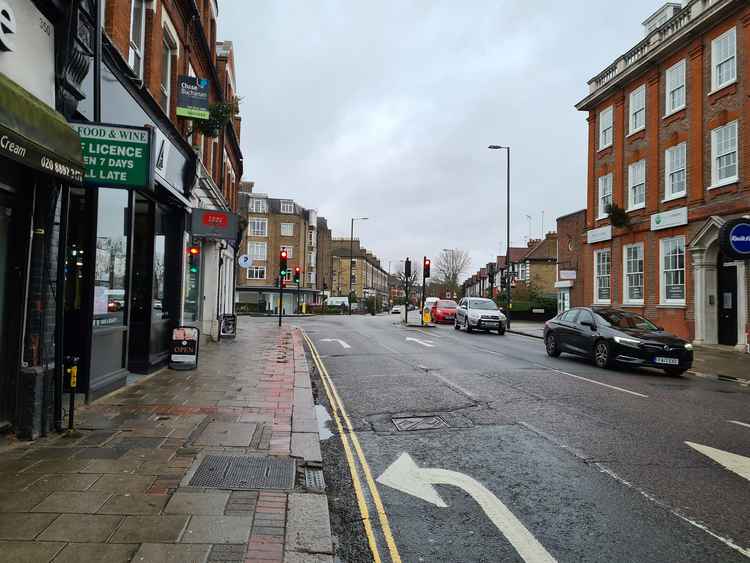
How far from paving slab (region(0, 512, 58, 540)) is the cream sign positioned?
3.89 m

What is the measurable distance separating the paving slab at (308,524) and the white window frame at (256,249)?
67790 mm

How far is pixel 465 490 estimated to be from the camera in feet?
14.2

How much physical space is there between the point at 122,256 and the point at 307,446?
5.06 meters

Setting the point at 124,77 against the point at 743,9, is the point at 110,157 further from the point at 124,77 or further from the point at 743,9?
the point at 743,9

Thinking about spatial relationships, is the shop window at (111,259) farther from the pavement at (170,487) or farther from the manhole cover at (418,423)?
the manhole cover at (418,423)

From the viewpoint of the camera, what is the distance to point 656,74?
21.8 meters

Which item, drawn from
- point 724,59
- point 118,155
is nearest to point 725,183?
point 724,59

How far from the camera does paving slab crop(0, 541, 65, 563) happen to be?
293 cm

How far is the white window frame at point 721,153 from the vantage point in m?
17.5

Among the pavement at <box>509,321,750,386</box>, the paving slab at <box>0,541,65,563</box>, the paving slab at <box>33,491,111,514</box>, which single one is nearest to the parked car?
the pavement at <box>509,321,750,386</box>

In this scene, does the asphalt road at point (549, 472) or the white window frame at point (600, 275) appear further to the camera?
the white window frame at point (600, 275)

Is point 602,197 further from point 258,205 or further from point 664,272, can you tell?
point 258,205

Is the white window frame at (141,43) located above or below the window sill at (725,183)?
above

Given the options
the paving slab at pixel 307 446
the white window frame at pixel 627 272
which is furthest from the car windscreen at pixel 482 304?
the paving slab at pixel 307 446
